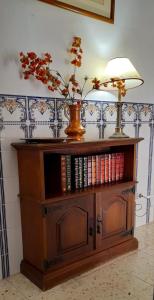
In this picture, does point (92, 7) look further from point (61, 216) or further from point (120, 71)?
point (61, 216)

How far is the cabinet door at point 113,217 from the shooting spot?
5.46 feet

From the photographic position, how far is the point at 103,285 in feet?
4.87

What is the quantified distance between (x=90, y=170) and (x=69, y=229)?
1.39 feet

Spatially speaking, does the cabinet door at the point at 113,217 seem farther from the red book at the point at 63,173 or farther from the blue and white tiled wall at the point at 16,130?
the blue and white tiled wall at the point at 16,130

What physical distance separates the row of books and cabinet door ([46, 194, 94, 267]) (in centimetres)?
12

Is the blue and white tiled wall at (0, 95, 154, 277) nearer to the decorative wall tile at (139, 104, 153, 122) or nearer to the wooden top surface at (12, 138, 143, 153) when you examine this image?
the wooden top surface at (12, 138, 143, 153)

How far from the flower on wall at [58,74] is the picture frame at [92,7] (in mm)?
219

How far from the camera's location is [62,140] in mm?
1463

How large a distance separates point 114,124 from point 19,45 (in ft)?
3.30

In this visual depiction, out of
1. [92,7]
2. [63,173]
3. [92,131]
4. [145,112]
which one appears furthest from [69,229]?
[92,7]

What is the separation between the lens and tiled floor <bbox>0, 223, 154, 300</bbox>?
4.56ft

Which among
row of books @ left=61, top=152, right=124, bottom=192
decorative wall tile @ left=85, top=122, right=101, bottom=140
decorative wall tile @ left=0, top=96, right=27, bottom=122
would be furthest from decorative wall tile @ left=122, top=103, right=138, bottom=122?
decorative wall tile @ left=0, top=96, right=27, bottom=122

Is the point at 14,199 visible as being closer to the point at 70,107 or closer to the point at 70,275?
the point at 70,275

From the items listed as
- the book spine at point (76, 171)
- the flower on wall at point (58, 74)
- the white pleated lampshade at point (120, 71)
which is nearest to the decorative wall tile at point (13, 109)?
the flower on wall at point (58, 74)
